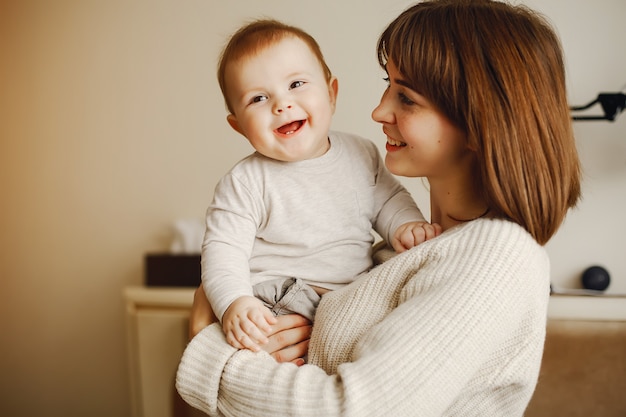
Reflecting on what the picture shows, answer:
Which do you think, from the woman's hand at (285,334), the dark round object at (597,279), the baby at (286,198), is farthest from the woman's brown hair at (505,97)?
the dark round object at (597,279)

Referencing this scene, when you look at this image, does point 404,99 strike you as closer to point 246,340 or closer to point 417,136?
point 417,136

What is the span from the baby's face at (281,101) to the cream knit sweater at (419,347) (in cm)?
31

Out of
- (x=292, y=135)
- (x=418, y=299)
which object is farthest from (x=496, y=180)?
(x=292, y=135)

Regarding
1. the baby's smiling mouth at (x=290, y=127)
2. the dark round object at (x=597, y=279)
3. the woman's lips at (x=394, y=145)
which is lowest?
the dark round object at (x=597, y=279)

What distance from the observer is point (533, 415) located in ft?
6.51

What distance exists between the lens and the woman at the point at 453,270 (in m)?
0.93

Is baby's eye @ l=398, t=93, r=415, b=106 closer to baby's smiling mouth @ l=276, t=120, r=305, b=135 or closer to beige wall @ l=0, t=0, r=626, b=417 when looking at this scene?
baby's smiling mouth @ l=276, t=120, r=305, b=135

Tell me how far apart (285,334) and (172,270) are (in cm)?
152

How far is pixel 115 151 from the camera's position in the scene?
2.98m

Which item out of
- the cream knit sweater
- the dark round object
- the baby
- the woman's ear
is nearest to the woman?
the cream knit sweater

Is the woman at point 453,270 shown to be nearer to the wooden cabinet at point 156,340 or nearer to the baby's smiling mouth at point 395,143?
the baby's smiling mouth at point 395,143

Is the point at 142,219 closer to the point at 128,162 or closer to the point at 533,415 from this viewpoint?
the point at 128,162

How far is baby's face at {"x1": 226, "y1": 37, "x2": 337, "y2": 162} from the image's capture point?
1222 millimetres

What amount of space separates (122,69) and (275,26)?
186cm
